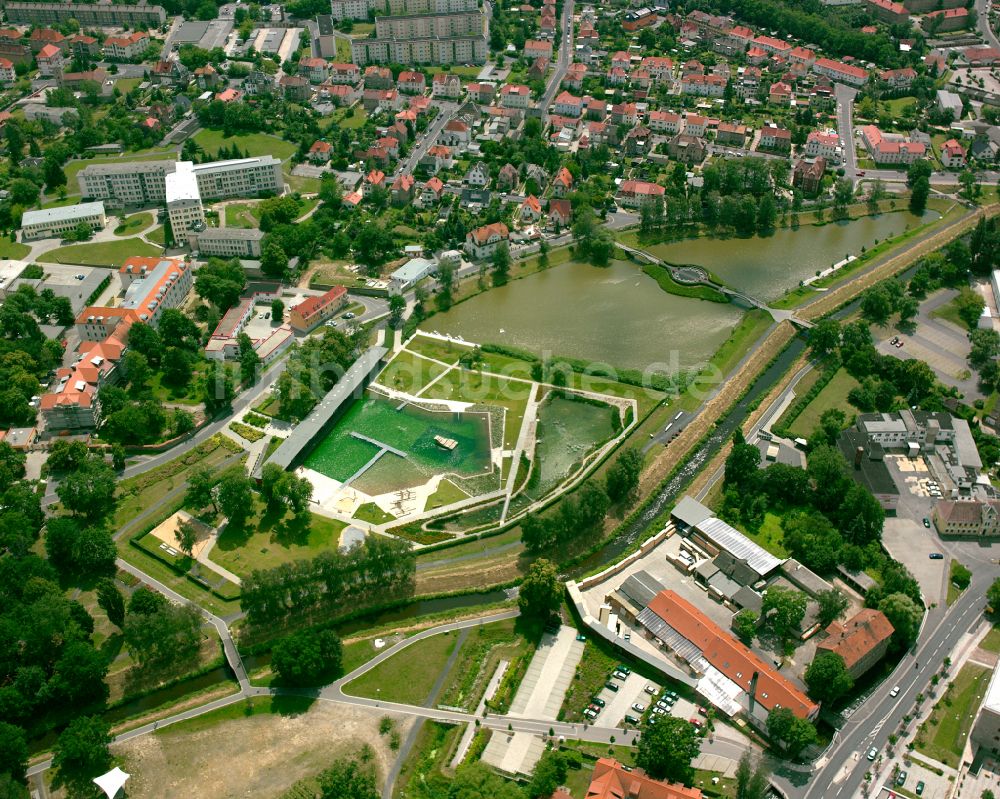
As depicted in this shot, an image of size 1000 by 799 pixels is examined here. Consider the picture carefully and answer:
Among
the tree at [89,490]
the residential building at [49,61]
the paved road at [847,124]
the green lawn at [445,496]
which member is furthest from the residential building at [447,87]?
the tree at [89,490]

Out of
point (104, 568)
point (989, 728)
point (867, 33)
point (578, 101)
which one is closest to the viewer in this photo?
point (989, 728)

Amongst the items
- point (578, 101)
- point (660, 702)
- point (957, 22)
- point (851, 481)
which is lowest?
point (660, 702)

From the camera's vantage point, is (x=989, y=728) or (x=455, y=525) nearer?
(x=989, y=728)

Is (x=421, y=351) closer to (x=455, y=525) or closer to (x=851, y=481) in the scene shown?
(x=455, y=525)

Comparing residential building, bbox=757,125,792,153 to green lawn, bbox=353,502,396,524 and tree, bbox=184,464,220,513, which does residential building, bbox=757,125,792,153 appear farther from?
tree, bbox=184,464,220,513

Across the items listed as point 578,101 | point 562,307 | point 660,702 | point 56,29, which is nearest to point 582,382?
point 562,307

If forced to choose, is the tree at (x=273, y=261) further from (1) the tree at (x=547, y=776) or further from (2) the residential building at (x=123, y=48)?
(2) the residential building at (x=123, y=48)

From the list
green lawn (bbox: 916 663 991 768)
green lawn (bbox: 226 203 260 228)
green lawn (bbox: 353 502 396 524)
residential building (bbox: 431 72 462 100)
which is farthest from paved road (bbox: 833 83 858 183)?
green lawn (bbox: 353 502 396 524)
